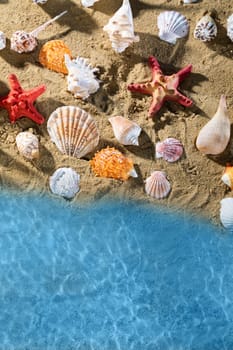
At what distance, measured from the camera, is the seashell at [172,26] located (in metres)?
3.06

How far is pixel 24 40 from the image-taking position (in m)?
3.01

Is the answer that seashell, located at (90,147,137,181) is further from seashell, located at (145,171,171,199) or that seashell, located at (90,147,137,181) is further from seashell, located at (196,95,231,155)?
seashell, located at (196,95,231,155)

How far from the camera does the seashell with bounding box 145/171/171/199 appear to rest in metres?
2.98

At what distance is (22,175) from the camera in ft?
9.86

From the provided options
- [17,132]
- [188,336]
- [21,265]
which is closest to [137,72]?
[17,132]

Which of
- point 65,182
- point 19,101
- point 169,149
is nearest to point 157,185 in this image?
point 169,149

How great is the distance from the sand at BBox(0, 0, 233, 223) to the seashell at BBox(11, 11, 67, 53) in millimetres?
41

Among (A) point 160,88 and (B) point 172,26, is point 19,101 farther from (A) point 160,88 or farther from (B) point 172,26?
(B) point 172,26

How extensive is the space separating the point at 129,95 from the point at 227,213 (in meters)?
0.70

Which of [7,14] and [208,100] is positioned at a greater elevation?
[7,14]

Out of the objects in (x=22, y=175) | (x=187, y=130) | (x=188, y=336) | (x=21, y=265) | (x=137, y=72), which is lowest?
(x=188, y=336)

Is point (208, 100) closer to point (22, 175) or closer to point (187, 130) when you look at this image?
point (187, 130)

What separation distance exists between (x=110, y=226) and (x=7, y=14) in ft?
3.63

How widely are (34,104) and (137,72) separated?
0.50 m
